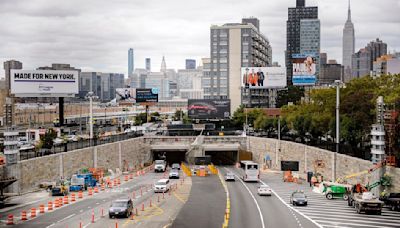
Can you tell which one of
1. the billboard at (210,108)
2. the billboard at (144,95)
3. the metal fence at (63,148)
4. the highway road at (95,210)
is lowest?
the highway road at (95,210)

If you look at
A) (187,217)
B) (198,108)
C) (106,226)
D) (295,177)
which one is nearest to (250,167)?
(295,177)

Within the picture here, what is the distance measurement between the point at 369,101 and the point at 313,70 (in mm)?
56623

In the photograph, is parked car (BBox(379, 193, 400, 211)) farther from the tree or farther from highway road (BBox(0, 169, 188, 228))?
the tree

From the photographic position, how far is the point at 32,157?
57719mm

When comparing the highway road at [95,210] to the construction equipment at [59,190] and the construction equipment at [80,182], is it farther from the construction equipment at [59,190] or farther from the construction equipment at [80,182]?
the construction equipment at [80,182]

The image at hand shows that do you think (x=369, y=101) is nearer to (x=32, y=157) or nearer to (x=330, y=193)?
(x=330, y=193)

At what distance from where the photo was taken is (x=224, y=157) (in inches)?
4761

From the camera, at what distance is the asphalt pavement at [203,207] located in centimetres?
3719

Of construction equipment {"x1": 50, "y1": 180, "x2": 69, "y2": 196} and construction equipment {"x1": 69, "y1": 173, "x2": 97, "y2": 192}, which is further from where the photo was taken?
construction equipment {"x1": 69, "y1": 173, "x2": 97, "y2": 192}

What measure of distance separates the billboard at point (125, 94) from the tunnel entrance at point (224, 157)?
93.6 ft

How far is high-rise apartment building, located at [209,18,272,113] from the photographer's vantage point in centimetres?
17825

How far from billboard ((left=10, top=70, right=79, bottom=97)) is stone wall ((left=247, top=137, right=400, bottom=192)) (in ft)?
113

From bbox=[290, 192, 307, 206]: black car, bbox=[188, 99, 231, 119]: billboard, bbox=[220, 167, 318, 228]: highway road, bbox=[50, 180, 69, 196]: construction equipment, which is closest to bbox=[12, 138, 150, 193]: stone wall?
bbox=[50, 180, 69, 196]: construction equipment

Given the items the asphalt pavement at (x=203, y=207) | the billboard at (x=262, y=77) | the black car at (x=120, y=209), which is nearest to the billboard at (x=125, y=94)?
the billboard at (x=262, y=77)
